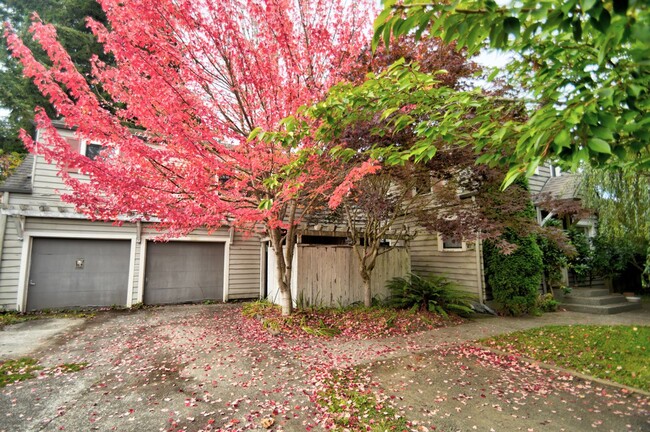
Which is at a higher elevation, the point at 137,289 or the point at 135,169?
the point at 135,169

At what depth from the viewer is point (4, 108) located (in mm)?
14219

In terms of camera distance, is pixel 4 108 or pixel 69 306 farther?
pixel 4 108

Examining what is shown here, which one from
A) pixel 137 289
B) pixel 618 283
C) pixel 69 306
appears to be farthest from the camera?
pixel 618 283

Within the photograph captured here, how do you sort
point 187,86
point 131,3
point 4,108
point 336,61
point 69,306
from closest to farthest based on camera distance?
point 131,3, point 187,86, point 336,61, point 69,306, point 4,108

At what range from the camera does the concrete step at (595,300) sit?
27.2 ft

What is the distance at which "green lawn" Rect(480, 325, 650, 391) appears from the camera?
414 cm

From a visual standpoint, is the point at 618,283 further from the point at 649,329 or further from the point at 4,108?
the point at 4,108

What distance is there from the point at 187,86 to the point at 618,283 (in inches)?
557

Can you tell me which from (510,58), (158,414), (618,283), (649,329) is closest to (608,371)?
(649,329)

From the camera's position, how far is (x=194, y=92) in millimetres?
5480

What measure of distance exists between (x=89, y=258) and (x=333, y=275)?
7.17 m

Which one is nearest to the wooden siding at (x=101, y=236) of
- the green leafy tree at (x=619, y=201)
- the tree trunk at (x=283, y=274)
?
the tree trunk at (x=283, y=274)

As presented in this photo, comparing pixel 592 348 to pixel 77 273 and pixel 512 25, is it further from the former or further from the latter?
pixel 77 273

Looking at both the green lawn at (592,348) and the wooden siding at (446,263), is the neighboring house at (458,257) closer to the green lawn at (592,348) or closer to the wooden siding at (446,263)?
the wooden siding at (446,263)
